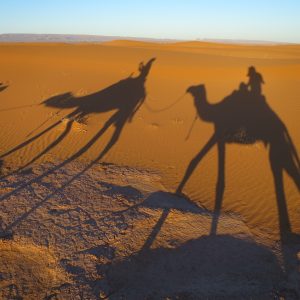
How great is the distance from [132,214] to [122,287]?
6.93 feet

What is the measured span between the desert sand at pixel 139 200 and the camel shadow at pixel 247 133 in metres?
0.10

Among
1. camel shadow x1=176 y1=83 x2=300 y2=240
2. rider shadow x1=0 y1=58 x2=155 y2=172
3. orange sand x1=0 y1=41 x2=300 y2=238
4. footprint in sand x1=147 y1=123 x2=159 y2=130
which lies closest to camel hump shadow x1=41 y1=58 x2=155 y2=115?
rider shadow x1=0 y1=58 x2=155 y2=172

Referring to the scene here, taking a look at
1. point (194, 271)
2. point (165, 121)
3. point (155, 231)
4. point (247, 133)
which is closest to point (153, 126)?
point (165, 121)

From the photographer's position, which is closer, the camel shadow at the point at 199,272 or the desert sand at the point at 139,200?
the camel shadow at the point at 199,272

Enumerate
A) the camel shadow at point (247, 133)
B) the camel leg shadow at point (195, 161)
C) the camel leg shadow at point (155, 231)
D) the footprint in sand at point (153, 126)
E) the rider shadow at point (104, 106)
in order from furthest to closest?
the footprint in sand at point (153, 126) → the rider shadow at point (104, 106) → the camel leg shadow at point (195, 161) → the camel shadow at point (247, 133) → the camel leg shadow at point (155, 231)

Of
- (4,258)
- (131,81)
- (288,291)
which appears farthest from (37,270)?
(131,81)

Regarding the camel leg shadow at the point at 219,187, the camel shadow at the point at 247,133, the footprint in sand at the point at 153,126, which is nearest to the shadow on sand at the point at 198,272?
the camel leg shadow at the point at 219,187

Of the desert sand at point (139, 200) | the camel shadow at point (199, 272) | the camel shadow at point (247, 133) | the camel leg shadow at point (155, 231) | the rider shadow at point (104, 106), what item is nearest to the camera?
the camel shadow at point (199, 272)

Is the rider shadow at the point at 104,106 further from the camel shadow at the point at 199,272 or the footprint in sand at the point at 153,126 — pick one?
the camel shadow at the point at 199,272

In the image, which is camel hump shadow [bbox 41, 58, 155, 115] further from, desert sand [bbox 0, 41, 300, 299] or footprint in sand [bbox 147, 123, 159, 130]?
footprint in sand [bbox 147, 123, 159, 130]

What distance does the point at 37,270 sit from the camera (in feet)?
18.7

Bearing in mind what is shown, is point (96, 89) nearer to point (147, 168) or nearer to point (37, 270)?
point (147, 168)

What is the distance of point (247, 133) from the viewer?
11.9 meters

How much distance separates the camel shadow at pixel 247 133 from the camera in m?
8.60
